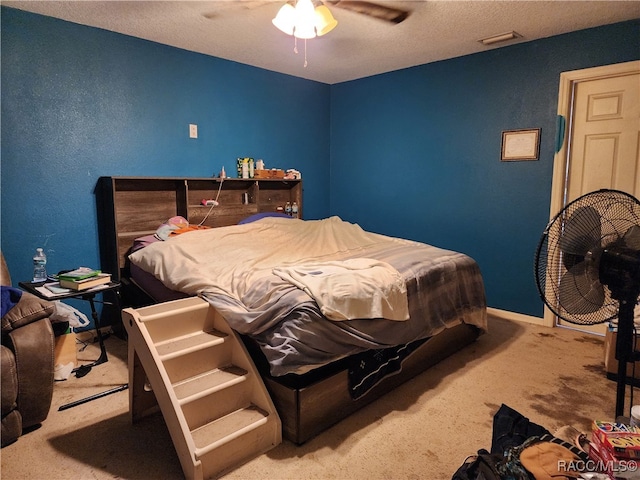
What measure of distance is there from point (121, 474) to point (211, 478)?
38 centimetres

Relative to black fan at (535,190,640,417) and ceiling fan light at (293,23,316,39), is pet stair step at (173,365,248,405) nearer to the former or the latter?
black fan at (535,190,640,417)

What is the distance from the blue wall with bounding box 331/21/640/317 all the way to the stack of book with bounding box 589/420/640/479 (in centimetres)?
248

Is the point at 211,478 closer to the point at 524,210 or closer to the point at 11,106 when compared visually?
the point at 11,106

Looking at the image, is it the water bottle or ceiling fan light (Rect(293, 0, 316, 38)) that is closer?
ceiling fan light (Rect(293, 0, 316, 38))

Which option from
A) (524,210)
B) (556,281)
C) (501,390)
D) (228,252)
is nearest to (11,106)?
(228,252)

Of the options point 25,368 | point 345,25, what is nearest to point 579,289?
point 25,368

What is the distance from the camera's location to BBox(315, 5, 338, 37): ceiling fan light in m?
2.30

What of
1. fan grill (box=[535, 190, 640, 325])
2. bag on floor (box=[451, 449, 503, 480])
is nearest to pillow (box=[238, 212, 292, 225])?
fan grill (box=[535, 190, 640, 325])

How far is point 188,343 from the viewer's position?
1.99 m

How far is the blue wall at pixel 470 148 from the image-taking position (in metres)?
3.36

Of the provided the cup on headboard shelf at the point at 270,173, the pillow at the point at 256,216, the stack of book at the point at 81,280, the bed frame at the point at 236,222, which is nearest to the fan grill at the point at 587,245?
the bed frame at the point at 236,222

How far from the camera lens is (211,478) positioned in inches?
64.4

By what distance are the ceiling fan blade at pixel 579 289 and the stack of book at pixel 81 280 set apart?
2580 mm

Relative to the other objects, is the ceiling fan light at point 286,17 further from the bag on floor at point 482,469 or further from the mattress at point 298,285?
the bag on floor at point 482,469
